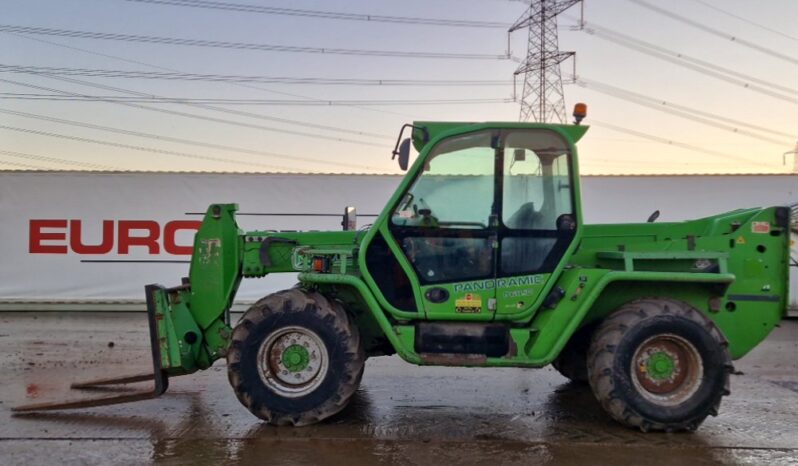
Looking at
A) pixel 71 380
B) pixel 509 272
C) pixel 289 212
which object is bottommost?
pixel 71 380

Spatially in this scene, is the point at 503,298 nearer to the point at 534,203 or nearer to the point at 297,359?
the point at 534,203

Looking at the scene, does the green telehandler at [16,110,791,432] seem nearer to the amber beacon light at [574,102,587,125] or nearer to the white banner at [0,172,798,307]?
the amber beacon light at [574,102,587,125]

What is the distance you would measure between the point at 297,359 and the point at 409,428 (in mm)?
1031

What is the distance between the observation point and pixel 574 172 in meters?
5.22

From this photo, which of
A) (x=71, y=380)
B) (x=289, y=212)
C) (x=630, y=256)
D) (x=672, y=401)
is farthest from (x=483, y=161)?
(x=289, y=212)

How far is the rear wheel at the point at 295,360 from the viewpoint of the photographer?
5055 millimetres

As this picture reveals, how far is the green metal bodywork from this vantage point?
5.12 meters

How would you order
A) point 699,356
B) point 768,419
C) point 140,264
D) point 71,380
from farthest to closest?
point 140,264
point 71,380
point 768,419
point 699,356

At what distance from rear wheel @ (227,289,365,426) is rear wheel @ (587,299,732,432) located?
6.26 ft

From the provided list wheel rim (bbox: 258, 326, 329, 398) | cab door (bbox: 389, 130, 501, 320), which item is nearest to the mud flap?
wheel rim (bbox: 258, 326, 329, 398)

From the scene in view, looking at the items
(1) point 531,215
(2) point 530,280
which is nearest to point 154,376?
(2) point 530,280

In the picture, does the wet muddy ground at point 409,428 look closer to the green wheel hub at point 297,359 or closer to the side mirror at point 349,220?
the green wheel hub at point 297,359

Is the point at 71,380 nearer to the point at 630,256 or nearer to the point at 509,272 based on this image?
the point at 509,272

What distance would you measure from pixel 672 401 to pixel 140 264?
404 inches
